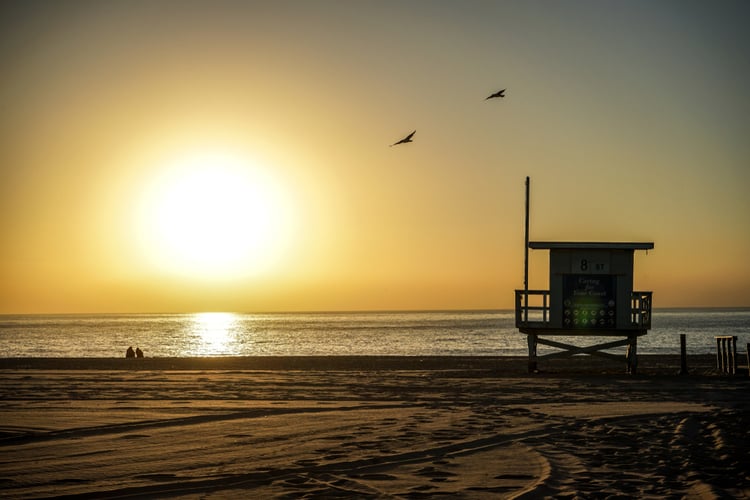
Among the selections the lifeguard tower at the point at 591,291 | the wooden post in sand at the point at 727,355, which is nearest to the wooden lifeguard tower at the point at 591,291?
the lifeguard tower at the point at 591,291

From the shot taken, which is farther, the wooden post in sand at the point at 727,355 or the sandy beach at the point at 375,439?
the wooden post in sand at the point at 727,355

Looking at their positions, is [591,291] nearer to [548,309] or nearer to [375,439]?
[548,309]

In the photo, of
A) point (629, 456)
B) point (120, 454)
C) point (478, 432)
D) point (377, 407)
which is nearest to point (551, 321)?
point (377, 407)

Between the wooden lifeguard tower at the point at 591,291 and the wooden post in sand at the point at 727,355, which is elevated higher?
the wooden lifeguard tower at the point at 591,291

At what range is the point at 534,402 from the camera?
18375 mm

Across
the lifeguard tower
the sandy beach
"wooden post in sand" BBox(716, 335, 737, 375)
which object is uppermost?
the lifeguard tower

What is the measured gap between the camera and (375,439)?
42.4 feet

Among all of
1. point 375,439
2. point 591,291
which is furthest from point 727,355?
point 375,439

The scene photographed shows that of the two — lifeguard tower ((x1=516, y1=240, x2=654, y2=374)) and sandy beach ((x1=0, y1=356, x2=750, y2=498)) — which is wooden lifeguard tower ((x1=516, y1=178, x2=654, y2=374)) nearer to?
lifeguard tower ((x1=516, y1=240, x2=654, y2=374))

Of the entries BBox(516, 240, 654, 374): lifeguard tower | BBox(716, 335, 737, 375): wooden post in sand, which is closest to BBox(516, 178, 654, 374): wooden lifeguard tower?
BBox(516, 240, 654, 374): lifeguard tower

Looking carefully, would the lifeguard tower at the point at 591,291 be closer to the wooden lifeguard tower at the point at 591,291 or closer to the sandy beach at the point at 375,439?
the wooden lifeguard tower at the point at 591,291

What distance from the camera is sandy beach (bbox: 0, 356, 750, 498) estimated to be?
9.59 metres

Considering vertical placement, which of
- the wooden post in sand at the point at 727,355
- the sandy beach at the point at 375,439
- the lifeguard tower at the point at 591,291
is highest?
the lifeguard tower at the point at 591,291

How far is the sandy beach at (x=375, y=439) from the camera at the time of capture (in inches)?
378
